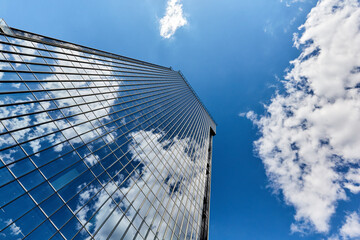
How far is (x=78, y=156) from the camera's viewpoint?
62.4 ft

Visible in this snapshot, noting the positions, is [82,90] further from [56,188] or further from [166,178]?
[166,178]

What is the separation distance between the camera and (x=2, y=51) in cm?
1927

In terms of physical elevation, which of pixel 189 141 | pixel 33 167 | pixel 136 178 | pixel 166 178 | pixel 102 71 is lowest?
pixel 33 167

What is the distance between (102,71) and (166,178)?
78.5 feet

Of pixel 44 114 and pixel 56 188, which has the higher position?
pixel 44 114

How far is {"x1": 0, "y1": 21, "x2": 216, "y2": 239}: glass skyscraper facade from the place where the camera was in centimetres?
1370

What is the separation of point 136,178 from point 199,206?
23.0m

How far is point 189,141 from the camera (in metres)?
55.0

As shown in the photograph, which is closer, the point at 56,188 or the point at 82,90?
the point at 56,188

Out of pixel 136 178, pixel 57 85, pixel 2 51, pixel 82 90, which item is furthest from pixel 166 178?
pixel 2 51

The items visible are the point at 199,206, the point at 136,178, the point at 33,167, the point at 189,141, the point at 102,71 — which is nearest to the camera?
the point at 33,167

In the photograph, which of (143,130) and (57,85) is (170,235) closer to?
(143,130)

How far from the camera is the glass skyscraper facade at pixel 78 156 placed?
539 inches

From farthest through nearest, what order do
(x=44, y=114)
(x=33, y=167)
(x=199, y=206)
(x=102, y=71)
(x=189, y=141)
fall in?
(x=189, y=141)
(x=199, y=206)
(x=102, y=71)
(x=44, y=114)
(x=33, y=167)
